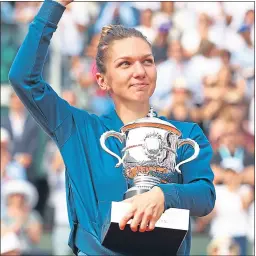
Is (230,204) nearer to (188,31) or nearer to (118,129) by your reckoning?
(188,31)

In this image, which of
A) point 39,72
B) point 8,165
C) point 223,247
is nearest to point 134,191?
point 39,72

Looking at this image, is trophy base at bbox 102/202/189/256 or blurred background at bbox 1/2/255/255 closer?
trophy base at bbox 102/202/189/256

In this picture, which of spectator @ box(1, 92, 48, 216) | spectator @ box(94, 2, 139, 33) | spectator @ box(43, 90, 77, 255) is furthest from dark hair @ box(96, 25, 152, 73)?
spectator @ box(94, 2, 139, 33)

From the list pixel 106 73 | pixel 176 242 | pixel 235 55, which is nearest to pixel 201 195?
pixel 176 242

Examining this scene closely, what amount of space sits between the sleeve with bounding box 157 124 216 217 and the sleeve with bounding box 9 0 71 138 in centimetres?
44

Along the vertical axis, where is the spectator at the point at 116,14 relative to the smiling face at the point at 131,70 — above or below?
above

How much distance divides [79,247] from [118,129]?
412 mm

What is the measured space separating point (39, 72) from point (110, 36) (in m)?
0.31

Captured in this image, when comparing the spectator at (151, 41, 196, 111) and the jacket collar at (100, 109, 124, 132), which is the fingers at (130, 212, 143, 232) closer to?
the jacket collar at (100, 109, 124, 132)

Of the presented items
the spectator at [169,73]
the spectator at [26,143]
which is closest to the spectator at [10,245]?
the spectator at [26,143]

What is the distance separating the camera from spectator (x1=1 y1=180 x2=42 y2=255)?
748 cm

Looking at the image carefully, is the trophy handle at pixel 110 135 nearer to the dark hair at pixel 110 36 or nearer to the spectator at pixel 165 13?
the dark hair at pixel 110 36

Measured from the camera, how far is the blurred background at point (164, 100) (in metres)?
7.49

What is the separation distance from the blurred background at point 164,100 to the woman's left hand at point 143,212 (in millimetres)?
4747
